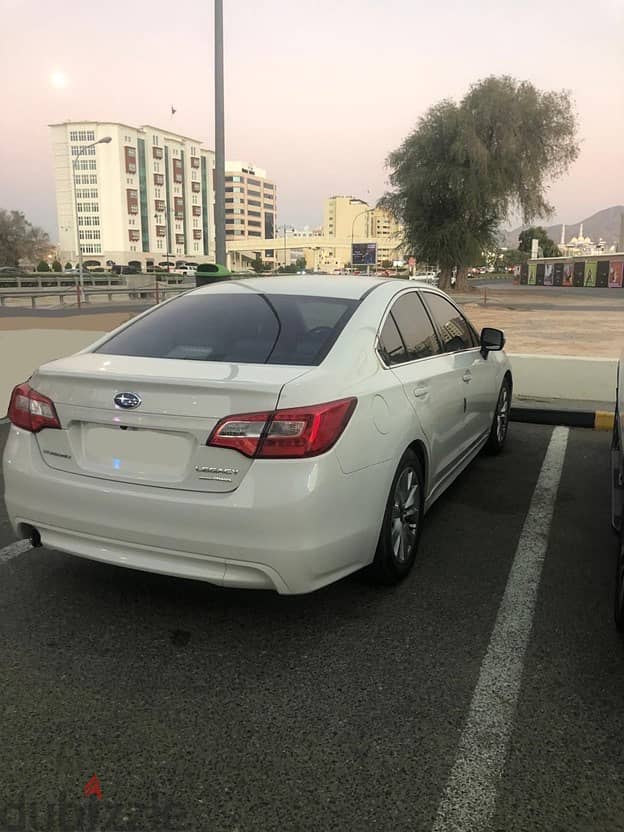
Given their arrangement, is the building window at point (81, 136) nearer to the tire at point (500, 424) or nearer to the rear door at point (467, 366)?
the tire at point (500, 424)

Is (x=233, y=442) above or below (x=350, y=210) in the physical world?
below

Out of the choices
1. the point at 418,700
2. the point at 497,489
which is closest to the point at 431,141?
the point at 497,489

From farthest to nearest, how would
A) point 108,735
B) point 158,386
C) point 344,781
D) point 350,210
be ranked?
point 350,210 < point 158,386 < point 108,735 < point 344,781

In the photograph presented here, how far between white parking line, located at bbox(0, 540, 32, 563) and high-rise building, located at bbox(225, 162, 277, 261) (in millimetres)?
158596

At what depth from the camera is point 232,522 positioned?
8.59ft

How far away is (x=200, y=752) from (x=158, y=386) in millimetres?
1338

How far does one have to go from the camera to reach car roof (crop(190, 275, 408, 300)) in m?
3.73

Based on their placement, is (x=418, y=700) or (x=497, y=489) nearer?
(x=418, y=700)

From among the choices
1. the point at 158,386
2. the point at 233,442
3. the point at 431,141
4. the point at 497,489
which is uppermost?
the point at 431,141

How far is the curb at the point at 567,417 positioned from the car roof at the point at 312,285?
3.58m

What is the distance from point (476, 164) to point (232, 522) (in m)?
39.0

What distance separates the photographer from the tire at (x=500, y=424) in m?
5.70

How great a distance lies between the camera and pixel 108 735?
230cm

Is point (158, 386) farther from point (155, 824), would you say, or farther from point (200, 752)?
point (155, 824)
